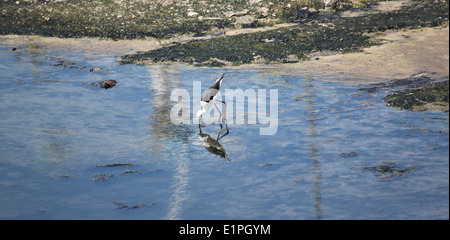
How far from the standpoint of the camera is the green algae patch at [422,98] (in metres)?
8.58

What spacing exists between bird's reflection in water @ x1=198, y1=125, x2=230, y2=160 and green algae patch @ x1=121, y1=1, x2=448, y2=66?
3.99 metres

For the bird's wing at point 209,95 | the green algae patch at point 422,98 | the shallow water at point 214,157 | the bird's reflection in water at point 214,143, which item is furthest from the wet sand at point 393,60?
the bird's reflection in water at point 214,143

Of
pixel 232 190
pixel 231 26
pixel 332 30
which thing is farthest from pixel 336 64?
pixel 232 190

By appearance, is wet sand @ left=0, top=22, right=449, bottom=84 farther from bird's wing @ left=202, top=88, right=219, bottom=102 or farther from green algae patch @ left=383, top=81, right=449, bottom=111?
bird's wing @ left=202, top=88, right=219, bottom=102

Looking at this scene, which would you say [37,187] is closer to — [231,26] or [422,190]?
[422,190]

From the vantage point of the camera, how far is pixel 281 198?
601 centimetres

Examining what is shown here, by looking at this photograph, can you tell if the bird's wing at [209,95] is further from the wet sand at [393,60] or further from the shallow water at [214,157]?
the wet sand at [393,60]

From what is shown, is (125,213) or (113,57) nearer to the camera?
(125,213)

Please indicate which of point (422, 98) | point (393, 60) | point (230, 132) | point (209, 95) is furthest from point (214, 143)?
point (393, 60)

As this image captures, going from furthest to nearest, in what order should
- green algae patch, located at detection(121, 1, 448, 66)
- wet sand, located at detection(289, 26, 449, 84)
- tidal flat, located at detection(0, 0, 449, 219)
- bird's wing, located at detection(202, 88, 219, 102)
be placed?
green algae patch, located at detection(121, 1, 448, 66) < wet sand, located at detection(289, 26, 449, 84) < bird's wing, located at detection(202, 88, 219, 102) < tidal flat, located at detection(0, 0, 449, 219)

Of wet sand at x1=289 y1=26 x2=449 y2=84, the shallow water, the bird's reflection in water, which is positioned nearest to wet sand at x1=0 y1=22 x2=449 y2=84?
wet sand at x1=289 y1=26 x2=449 y2=84

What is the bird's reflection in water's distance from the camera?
24.5ft

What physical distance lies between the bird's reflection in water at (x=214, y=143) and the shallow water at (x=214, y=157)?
0.07 meters
